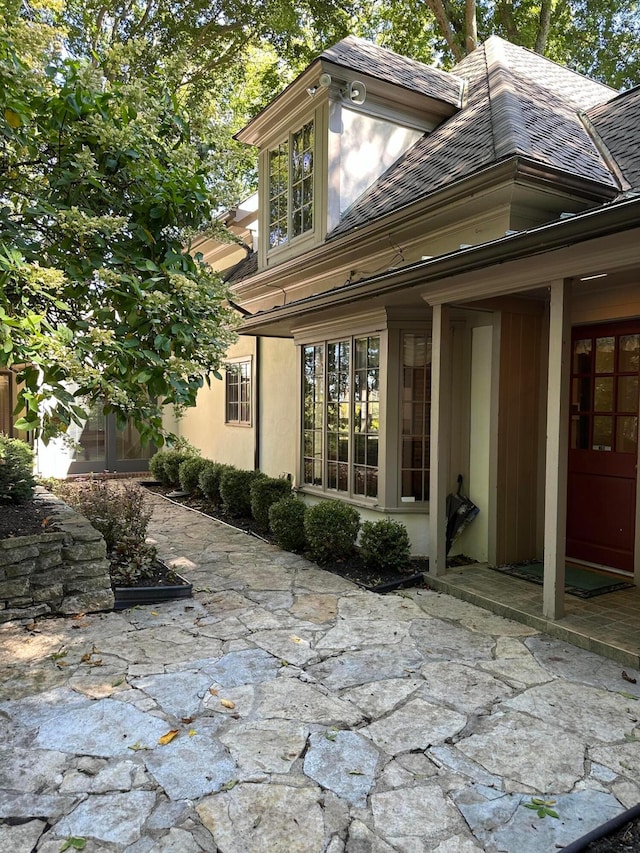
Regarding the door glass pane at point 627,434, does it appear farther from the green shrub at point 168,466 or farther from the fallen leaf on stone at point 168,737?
the green shrub at point 168,466

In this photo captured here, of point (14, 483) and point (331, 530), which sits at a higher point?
point (14, 483)

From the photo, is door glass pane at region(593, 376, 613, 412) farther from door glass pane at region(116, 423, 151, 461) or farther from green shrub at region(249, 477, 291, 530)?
door glass pane at region(116, 423, 151, 461)

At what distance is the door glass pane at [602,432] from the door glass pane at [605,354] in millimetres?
466

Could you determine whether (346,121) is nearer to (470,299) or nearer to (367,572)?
(470,299)

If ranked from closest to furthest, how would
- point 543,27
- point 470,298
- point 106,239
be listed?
point 106,239 → point 470,298 → point 543,27

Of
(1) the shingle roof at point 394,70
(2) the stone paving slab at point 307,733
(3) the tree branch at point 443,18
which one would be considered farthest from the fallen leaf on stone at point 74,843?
(3) the tree branch at point 443,18

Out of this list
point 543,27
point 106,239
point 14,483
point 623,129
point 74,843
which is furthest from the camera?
point 543,27

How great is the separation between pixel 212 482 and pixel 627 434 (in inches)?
250

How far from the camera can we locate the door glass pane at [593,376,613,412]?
17.8ft

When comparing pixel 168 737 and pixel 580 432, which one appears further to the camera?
pixel 580 432

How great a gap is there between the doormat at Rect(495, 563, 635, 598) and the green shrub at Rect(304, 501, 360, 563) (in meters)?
1.57

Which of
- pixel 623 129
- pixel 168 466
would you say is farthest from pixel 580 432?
pixel 168 466

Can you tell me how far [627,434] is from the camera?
17.3ft

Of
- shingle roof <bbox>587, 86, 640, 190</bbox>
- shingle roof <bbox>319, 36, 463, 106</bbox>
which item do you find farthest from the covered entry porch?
shingle roof <bbox>319, 36, 463, 106</bbox>
